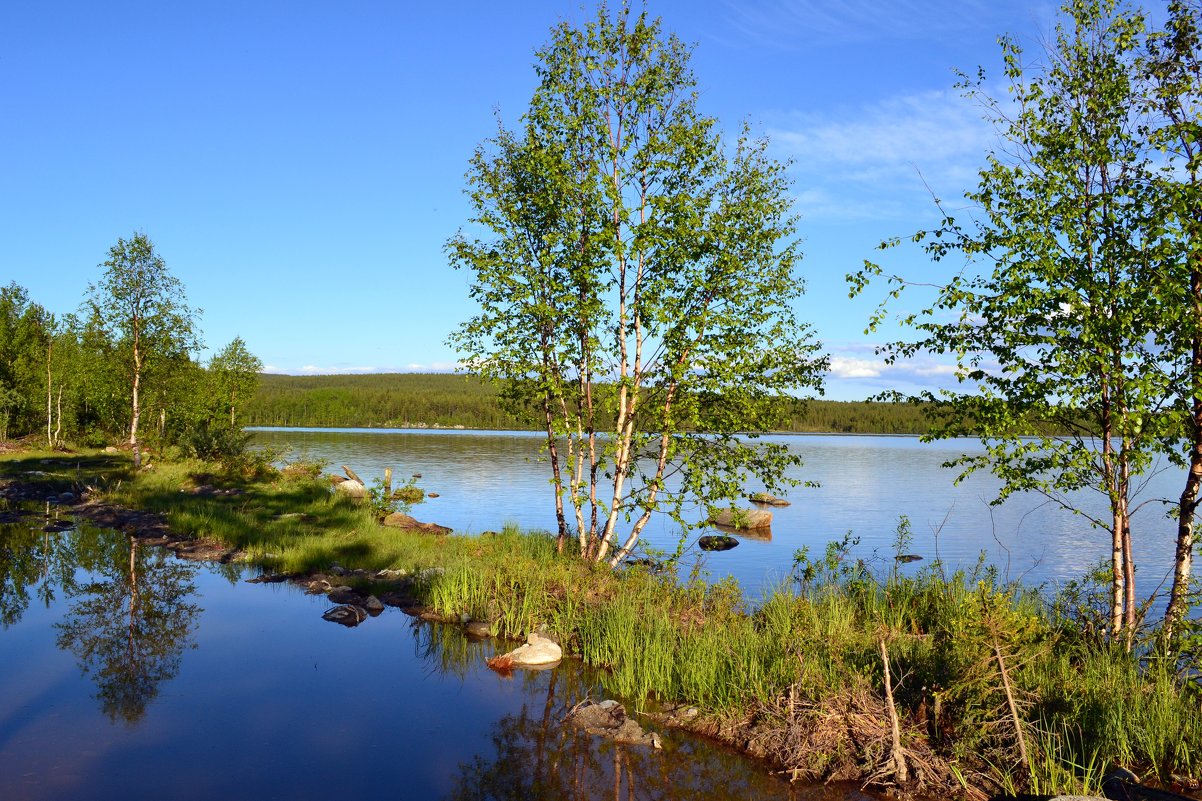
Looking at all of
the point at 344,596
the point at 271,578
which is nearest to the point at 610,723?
the point at 344,596

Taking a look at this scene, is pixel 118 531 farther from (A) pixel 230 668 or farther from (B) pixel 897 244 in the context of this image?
(B) pixel 897 244

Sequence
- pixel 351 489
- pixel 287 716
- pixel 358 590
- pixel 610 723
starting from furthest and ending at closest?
pixel 351 489, pixel 358 590, pixel 287 716, pixel 610 723

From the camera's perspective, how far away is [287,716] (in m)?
11.3

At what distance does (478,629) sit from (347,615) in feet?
9.96

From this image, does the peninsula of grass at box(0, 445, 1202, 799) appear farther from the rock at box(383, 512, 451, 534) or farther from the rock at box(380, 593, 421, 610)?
the rock at box(383, 512, 451, 534)

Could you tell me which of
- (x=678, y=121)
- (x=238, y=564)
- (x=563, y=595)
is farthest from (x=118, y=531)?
(x=678, y=121)

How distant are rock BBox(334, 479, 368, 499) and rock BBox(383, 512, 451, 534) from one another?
7344mm

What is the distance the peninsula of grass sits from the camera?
30.1 feet

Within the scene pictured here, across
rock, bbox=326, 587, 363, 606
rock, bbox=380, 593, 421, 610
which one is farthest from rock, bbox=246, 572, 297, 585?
rock, bbox=380, 593, 421, 610

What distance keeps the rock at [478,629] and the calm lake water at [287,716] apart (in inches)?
17.3

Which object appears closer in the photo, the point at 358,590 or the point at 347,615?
the point at 347,615

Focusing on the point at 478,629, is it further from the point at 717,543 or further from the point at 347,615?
the point at 717,543

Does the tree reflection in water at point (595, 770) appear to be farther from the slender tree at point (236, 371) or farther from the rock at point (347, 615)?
the slender tree at point (236, 371)

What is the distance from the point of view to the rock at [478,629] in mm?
16016
